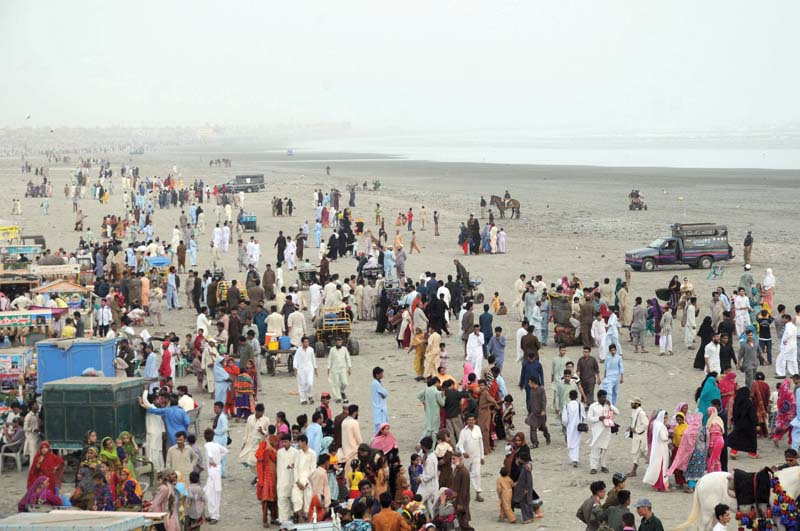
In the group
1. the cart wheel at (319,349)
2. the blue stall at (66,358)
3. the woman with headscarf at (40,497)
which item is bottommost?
the cart wheel at (319,349)

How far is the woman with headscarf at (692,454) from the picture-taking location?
40.3 ft

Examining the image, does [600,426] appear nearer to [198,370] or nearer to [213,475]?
[213,475]

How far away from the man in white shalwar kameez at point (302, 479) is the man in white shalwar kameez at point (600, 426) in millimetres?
3592

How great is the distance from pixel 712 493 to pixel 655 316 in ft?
36.5

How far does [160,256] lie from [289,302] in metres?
8.18

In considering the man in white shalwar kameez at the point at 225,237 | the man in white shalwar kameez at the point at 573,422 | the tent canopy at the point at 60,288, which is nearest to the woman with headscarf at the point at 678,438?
the man in white shalwar kameez at the point at 573,422

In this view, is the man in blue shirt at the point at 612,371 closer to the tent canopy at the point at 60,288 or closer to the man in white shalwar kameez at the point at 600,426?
the man in white shalwar kameez at the point at 600,426

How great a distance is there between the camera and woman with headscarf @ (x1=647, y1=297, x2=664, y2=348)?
68.1ft

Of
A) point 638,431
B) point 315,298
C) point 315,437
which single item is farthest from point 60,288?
point 638,431

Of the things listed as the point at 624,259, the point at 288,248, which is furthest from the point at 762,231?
the point at 288,248

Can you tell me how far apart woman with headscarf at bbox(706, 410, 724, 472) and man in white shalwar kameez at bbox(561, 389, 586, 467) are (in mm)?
1613

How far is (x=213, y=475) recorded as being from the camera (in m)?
11.7

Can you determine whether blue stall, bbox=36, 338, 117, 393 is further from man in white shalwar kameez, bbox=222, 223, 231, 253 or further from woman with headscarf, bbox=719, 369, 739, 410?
man in white shalwar kameez, bbox=222, 223, 231, 253

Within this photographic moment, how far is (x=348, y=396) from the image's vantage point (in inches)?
674
